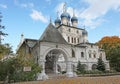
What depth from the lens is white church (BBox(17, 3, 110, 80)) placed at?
94.2ft

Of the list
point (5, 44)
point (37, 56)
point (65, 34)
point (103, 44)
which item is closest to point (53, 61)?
point (37, 56)

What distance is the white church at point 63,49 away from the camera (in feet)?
94.2

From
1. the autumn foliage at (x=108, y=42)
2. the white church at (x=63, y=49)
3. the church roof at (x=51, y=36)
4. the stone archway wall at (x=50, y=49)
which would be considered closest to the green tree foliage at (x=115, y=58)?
the white church at (x=63, y=49)

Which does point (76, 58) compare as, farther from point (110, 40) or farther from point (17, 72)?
point (17, 72)

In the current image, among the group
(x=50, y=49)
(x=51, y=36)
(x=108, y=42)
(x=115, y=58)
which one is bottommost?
(x=115, y=58)

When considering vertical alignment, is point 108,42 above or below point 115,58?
above

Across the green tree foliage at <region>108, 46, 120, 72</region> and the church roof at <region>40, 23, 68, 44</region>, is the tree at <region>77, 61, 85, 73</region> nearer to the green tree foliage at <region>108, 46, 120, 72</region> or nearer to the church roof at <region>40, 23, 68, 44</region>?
the green tree foliage at <region>108, 46, 120, 72</region>

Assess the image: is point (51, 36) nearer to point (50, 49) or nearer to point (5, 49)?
point (50, 49)

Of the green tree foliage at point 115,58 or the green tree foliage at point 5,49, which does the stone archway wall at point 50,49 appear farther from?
the green tree foliage at point 115,58

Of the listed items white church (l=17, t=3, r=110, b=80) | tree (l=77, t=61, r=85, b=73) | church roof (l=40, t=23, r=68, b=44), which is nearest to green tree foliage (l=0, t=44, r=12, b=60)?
white church (l=17, t=3, r=110, b=80)

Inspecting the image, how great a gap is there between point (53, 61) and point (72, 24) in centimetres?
2338

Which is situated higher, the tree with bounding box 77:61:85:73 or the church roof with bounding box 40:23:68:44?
the church roof with bounding box 40:23:68:44

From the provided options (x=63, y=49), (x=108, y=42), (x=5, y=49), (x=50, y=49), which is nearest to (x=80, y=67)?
(x=63, y=49)

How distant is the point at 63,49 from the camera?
3019 cm
